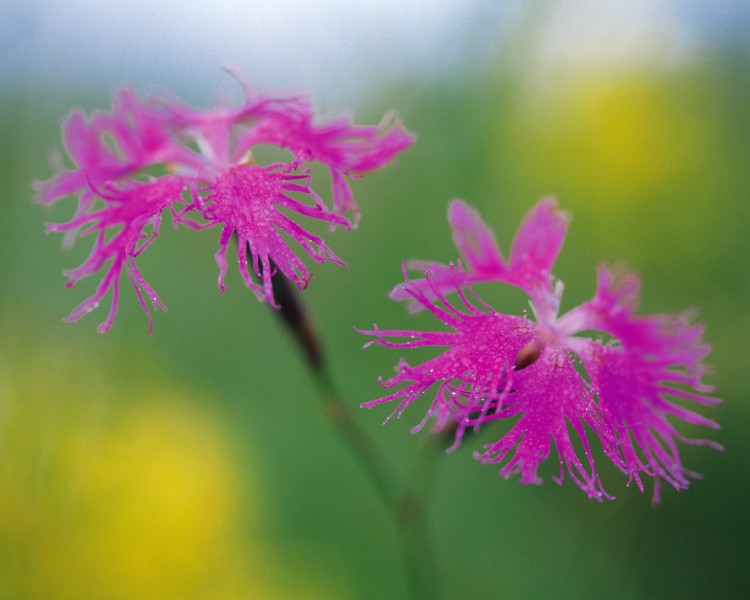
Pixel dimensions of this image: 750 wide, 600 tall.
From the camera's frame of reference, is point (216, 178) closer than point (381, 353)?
Yes

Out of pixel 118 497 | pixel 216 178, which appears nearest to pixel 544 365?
pixel 216 178

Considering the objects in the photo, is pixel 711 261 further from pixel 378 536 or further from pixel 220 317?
pixel 220 317

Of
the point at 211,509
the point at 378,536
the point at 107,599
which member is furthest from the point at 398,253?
the point at 107,599

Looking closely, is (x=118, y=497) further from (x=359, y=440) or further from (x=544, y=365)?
(x=544, y=365)

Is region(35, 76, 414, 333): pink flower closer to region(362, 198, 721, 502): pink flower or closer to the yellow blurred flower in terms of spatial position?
region(362, 198, 721, 502): pink flower

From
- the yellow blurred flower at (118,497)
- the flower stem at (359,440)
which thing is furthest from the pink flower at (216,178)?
the yellow blurred flower at (118,497)
